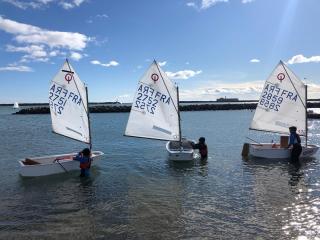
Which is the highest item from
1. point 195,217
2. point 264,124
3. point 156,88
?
point 156,88

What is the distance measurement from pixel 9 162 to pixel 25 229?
16.3m

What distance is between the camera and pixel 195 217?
15039mm

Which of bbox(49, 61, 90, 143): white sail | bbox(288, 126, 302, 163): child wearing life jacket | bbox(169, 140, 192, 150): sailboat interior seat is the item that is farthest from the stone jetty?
bbox(288, 126, 302, 163): child wearing life jacket

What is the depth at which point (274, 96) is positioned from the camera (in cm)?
3091

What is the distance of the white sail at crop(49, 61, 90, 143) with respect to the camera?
2500 cm

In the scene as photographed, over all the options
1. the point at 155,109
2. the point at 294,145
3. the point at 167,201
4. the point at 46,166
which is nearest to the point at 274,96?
the point at 294,145

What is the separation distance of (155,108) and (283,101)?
10.9 metres

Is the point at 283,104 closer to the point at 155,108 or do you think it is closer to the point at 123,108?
the point at 155,108

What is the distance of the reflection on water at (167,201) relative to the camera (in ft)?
44.8

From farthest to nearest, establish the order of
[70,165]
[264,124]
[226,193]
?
1. [264,124]
2. [70,165]
3. [226,193]

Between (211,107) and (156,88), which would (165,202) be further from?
(211,107)

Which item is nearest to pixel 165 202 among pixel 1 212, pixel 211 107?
pixel 1 212

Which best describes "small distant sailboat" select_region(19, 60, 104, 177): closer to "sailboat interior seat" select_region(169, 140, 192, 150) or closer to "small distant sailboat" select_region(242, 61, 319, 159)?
"sailboat interior seat" select_region(169, 140, 192, 150)

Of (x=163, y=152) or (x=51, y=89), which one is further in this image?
(x=163, y=152)
